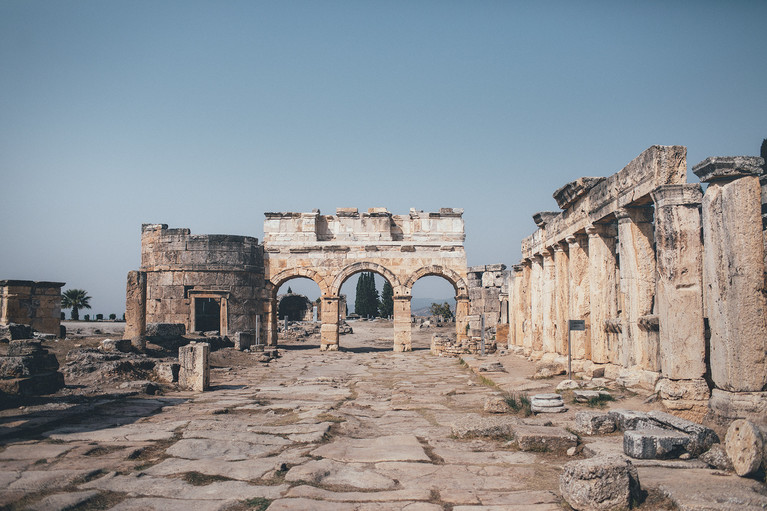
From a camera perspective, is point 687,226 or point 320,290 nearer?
point 687,226

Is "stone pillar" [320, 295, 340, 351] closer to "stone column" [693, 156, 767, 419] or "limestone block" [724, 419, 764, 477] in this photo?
"stone column" [693, 156, 767, 419]

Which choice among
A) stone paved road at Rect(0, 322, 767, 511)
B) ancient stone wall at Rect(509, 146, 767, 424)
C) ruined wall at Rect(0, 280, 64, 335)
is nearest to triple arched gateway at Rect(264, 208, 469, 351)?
ruined wall at Rect(0, 280, 64, 335)

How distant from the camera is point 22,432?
250 inches

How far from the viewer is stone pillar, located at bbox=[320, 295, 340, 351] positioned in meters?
24.0

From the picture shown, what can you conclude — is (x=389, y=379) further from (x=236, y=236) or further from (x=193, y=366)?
(x=236, y=236)

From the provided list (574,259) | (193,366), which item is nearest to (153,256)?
(193,366)

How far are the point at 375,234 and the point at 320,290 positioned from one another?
3351 mm

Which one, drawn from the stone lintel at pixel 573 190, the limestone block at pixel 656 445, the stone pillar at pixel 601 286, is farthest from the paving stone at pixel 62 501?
the stone lintel at pixel 573 190

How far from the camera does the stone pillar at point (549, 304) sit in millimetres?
13938

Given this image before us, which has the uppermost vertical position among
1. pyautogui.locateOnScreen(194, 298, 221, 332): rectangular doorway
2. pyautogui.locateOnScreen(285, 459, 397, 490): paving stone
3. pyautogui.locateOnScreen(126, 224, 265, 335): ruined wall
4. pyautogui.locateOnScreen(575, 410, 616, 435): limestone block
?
pyautogui.locateOnScreen(126, 224, 265, 335): ruined wall

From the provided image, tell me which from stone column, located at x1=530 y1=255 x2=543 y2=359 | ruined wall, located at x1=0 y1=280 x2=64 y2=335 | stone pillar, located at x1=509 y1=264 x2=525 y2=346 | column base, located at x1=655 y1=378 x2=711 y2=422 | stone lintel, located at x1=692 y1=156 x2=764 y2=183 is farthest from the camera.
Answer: stone pillar, located at x1=509 y1=264 x2=525 y2=346

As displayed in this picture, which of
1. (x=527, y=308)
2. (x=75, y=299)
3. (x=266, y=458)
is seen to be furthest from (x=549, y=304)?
(x=75, y=299)

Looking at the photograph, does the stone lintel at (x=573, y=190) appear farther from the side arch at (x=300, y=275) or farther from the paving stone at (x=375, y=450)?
the side arch at (x=300, y=275)

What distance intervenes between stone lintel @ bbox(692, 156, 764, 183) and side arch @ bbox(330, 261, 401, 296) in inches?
727
